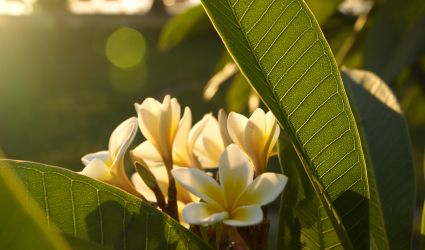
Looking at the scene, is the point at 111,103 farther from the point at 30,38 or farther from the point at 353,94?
the point at 353,94

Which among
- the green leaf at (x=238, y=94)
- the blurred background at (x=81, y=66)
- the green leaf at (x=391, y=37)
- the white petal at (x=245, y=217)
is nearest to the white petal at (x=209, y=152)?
the white petal at (x=245, y=217)

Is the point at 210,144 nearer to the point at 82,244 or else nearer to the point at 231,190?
the point at 231,190

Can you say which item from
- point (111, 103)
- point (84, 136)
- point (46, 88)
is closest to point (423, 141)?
point (84, 136)

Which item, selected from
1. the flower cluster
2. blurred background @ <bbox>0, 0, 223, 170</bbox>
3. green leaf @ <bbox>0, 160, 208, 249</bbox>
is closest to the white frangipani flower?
the flower cluster

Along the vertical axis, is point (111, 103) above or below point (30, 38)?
below

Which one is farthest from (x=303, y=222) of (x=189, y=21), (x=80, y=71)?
(x=80, y=71)

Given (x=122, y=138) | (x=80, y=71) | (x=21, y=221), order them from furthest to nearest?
(x=80, y=71) → (x=122, y=138) → (x=21, y=221)

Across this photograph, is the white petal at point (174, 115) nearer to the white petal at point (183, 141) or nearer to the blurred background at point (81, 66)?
the white petal at point (183, 141)
